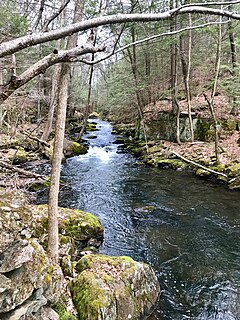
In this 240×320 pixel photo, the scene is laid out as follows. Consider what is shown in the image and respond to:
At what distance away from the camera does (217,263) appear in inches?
255

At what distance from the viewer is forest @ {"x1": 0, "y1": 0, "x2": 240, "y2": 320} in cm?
326

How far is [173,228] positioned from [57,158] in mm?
4876

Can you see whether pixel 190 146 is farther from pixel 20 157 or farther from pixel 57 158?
pixel 57 158

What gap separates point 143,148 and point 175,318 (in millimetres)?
13653

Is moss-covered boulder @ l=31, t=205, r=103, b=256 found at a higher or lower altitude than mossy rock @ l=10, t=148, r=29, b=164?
lower

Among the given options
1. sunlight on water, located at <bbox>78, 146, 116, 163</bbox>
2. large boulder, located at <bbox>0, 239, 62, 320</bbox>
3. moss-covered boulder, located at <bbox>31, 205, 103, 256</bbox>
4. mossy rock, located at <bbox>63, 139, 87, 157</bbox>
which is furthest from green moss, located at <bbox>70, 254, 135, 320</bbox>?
mossy rock, located at <bbox>63, 139, 87, 157</bbox>

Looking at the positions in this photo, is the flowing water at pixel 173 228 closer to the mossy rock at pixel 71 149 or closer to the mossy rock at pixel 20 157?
the mossy rock at pixel 20 157

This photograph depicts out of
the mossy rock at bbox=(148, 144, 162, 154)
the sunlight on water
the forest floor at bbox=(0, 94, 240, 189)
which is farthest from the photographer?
the sunlight on water

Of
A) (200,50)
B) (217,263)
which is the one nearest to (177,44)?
(200,50)

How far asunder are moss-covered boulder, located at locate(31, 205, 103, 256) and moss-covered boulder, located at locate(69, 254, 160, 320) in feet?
2.74

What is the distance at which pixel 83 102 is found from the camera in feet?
84.6

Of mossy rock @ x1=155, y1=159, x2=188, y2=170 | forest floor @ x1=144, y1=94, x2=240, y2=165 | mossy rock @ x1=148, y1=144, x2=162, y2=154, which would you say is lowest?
mossy rock @ x1=155, y1=159, x2=188, y2=170

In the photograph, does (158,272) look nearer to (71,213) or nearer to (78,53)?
(71,213)

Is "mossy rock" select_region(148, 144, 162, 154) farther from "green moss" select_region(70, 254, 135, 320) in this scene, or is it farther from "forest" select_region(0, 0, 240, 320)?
"green moss" select_region(70, 254, 135, 320)
